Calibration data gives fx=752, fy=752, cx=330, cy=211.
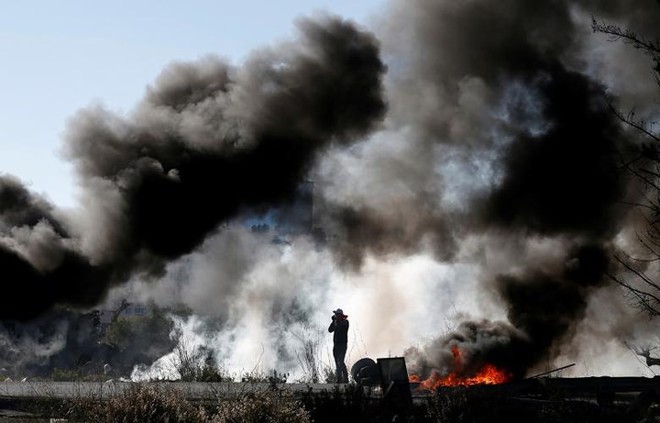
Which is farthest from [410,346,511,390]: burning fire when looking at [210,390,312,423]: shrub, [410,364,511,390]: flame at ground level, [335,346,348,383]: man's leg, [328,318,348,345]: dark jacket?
[210,390,312,423]: shrub

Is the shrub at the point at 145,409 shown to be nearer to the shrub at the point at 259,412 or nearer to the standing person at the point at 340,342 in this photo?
the shrub at the point at 259,412

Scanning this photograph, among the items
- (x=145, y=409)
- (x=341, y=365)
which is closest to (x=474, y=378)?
(x=341, y=365)

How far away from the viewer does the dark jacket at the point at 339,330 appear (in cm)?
2025

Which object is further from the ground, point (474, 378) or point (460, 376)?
point (460, 376)

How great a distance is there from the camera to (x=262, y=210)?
24828 mm

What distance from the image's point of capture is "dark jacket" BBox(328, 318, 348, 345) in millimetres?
20250

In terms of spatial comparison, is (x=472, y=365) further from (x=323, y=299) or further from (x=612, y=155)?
(x=323, y=299)

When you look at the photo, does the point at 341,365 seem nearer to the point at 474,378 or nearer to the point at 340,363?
the point at 340,363

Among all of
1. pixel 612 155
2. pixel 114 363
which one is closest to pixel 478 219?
pixel 612 155

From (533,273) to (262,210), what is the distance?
9.45 meters

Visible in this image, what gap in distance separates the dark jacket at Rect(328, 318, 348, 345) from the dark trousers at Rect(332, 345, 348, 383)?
0.52 ft

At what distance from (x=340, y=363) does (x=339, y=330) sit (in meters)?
0.95

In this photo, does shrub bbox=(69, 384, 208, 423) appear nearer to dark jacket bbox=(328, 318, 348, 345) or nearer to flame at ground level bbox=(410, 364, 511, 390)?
dark jacket bbox=(328, 318, 348, 345)

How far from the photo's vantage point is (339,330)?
66.8 feet
